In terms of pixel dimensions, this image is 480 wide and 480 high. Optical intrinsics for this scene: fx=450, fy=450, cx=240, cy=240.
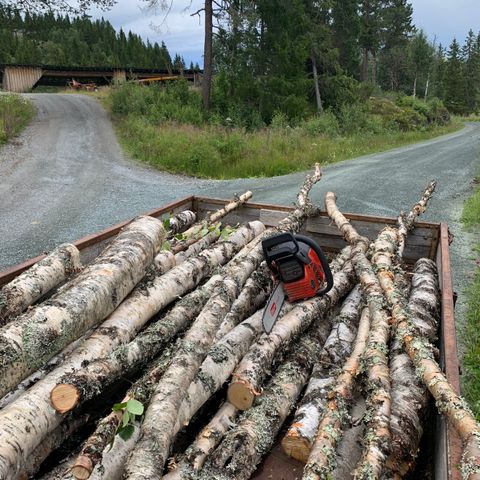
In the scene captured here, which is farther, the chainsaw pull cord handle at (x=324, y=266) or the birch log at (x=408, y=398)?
the chainsaw pull cord handle at (x=324, y=266)

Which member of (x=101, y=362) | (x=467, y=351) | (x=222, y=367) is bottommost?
(x=467, y=351)

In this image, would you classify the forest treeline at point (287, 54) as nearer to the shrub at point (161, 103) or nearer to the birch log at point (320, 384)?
the shrub at point (161, 103)

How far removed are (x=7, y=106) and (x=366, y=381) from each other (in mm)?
21051

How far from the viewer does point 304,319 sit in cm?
331

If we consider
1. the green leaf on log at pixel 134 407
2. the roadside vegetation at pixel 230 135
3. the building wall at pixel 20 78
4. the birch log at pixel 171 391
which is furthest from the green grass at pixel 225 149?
the building wall at pixel 20 78

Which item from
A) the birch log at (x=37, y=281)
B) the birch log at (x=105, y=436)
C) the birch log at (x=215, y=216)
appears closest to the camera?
the birch log at (x=105, y=436)

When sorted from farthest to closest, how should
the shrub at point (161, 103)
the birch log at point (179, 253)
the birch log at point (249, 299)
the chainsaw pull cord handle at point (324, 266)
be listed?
1. the shrub at point (161, 103)
2. the birch log at point (179, 253)
3. the chainsaw pull cord handle at point (324, 266)
4. the birch log at point (249, 299)

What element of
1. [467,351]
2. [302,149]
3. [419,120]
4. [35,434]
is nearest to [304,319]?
[35,434]

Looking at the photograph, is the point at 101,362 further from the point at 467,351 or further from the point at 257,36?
the point at 257,36

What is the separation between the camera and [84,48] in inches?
2178

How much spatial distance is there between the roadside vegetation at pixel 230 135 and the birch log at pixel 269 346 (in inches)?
419

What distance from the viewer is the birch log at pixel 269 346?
105 inches

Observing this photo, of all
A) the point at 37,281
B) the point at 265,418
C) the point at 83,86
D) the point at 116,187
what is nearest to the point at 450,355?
the point at 265,418

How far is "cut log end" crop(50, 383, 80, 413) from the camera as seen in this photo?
7.12 ft
